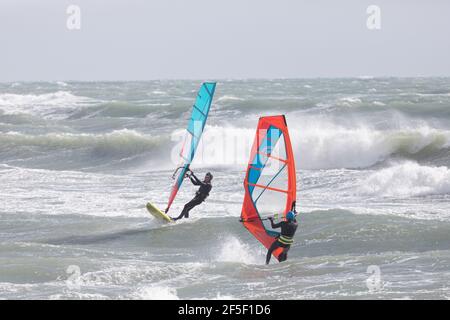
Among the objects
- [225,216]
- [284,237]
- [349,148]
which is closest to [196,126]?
[225,216]

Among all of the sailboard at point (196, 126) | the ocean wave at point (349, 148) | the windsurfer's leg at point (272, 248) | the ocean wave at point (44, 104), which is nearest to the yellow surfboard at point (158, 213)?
the sailboard at point (196, 126)

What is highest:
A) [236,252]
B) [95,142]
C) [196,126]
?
[196,126]

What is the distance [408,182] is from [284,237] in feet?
23.1

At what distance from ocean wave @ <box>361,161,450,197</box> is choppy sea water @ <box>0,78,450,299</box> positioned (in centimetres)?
3

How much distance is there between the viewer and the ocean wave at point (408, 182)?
631 inches

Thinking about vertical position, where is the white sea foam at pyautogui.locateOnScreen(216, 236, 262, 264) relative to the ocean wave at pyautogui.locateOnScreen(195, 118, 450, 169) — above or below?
below

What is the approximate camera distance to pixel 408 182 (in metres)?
16.6

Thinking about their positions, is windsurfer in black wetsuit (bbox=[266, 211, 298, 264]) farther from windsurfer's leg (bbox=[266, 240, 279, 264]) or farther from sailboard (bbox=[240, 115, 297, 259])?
sailboard (bbox=[240, 115, 297, 259])

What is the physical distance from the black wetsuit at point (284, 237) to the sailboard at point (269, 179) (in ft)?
0.25

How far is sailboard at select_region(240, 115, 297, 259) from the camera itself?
33.7 feet

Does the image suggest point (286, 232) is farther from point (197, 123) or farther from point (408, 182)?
point (408, 182)

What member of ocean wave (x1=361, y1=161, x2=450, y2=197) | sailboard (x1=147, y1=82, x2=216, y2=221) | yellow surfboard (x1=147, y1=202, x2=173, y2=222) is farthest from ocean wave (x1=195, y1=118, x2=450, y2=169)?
sailboard (x1=147, y1=82, x2=216, y2=221)

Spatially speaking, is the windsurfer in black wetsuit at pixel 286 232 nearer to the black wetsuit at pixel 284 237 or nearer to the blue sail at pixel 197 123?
the black wetsuit at pixel 284 237
